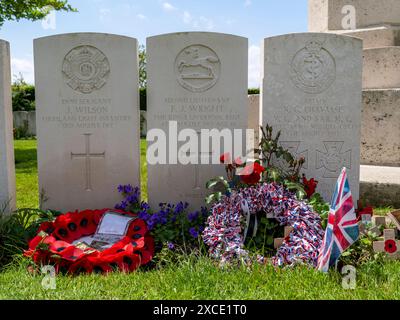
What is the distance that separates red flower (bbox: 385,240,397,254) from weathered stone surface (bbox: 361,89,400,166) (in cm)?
283

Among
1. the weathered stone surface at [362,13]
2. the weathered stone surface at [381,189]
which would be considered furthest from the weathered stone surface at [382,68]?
the weathered stone surface at [381,189]

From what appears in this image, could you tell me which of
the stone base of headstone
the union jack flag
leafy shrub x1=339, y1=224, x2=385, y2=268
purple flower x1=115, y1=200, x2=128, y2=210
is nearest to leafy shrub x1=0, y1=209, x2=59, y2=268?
purple flower x1=115, y1=200, x2=128, y2=210

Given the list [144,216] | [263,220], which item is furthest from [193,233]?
[263,220]

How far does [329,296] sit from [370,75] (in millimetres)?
4660

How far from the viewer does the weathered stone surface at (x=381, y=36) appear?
21.6 ft

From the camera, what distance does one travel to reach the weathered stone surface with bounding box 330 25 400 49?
21.6 ft

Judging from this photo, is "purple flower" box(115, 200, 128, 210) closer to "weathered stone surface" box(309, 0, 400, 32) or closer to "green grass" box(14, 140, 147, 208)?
"green grass" box(14, 140, 147, 208)

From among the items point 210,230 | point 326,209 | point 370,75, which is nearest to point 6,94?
point 210,230

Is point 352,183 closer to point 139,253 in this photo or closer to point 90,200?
point 139,253

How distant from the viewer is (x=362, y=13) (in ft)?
22.5

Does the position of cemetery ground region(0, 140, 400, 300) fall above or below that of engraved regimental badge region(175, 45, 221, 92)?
below

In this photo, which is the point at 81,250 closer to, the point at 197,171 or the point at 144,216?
the point at 144,216

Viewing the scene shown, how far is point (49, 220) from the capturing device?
4.04 m

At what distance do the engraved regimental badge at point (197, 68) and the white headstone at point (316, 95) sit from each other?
570 millimetres
